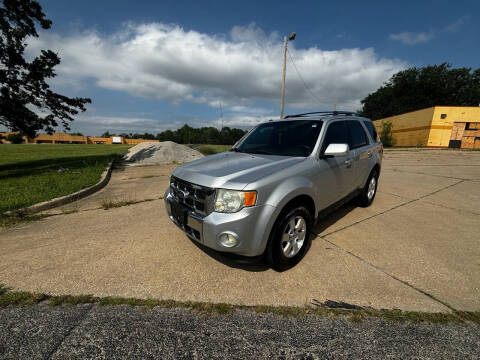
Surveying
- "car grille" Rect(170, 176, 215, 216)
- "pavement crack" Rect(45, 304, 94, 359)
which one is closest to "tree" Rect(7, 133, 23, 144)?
"car grille" Rect(170, 176, 215, 216)

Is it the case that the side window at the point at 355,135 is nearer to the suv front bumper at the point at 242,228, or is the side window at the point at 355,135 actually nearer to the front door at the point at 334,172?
the front door at the point at 334,172

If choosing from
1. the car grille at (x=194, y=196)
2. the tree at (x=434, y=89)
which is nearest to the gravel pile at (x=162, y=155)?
the car grille at (x=194, y=196)

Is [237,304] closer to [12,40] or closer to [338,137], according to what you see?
[338,137]

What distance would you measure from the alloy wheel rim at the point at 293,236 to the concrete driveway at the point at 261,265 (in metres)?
0.23

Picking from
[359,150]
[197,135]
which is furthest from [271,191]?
[197,135]

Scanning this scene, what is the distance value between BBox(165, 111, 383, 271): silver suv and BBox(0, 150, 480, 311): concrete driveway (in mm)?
411

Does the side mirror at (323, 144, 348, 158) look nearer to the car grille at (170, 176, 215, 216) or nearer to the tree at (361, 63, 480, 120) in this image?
the car grille at (170, 176, 215, 216)

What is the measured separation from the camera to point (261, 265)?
2.55 meters

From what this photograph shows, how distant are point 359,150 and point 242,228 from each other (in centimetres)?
288

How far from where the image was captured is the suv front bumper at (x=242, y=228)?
2.03 metres

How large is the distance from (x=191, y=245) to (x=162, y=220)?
1.18 meters

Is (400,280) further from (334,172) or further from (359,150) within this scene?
(359,150)

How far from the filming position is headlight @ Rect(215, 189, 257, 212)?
205 cm

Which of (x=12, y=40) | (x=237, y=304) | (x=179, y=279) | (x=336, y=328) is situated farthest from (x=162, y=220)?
(x=12, y=40)
